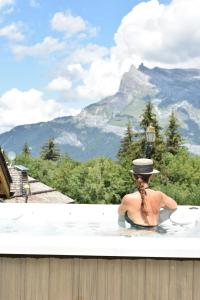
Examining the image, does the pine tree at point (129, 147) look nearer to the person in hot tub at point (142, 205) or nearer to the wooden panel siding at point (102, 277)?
the person in hot tub at point (142, 205)

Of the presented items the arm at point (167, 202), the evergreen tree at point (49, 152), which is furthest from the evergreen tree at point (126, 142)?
the arm at point (167, 202)

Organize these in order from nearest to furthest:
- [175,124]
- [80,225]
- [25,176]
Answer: [80,225], [25,176], [175,124]

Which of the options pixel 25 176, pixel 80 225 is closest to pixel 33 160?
pixel 25 176

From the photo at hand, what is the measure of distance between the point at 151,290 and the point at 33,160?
41.5m

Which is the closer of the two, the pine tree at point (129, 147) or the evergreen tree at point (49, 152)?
→ the pine tree at point (129, 147)

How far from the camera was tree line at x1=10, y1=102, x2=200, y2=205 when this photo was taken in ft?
92.2

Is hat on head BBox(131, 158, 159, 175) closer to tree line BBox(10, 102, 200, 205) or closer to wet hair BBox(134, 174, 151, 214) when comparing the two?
wet hair BBox(134, 174, 151, 214)

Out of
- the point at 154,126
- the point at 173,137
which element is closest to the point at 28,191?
the point at 154,126

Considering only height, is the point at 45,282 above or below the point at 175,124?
below

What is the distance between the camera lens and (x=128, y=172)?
27.8 metres

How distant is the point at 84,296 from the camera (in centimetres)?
324

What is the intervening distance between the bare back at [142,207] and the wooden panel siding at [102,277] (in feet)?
3.94

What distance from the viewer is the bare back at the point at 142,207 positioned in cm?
439

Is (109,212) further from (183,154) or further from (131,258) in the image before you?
(183,154)
